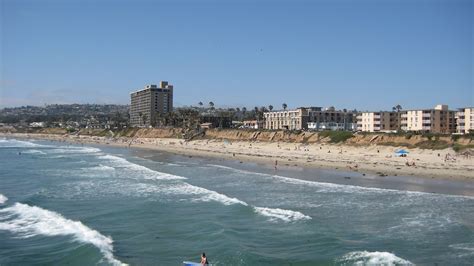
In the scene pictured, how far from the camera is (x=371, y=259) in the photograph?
16.5 metres

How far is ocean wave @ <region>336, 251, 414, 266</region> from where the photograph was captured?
16.2m

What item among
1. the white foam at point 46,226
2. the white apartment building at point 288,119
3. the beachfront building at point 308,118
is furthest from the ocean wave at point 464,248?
the white apartment building at point 288,119

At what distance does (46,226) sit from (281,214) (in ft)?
36.8

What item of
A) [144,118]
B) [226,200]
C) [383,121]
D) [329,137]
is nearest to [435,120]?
[383,121]

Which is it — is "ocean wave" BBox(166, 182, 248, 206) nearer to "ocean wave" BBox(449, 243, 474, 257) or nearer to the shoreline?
"ocean wave" BBox(449, 243, 474, 257)

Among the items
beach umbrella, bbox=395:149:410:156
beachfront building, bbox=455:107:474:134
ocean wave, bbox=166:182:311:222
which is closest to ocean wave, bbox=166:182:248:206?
ocean wave, bbox=166:182:311:222

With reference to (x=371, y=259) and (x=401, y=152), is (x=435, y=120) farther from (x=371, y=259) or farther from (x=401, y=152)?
(x=371, y=259)

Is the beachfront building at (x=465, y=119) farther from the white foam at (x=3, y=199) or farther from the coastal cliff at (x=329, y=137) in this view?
the white foam at (x=3, y=199)

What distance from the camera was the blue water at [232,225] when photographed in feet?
56.7

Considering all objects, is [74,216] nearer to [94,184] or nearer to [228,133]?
[94,184]

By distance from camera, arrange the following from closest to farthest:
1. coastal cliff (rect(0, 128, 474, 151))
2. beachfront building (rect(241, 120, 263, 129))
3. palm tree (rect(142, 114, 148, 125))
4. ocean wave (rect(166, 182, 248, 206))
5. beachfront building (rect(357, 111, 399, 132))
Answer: ocean wave (rect(166, 182, 248, 206)), coastal cliff (rect(0, 128, 474, 151)), beachfront building (rect(357, 111, 399, 132)), beachfront building (rect(241, 120, 263, 129)), palm tree (rect(142, 114, 148, 125))

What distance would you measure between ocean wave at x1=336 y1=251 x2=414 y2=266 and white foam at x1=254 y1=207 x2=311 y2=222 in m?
5.75

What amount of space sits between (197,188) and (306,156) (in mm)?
31005

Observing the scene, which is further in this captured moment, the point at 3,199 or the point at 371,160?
the point at 371,160
